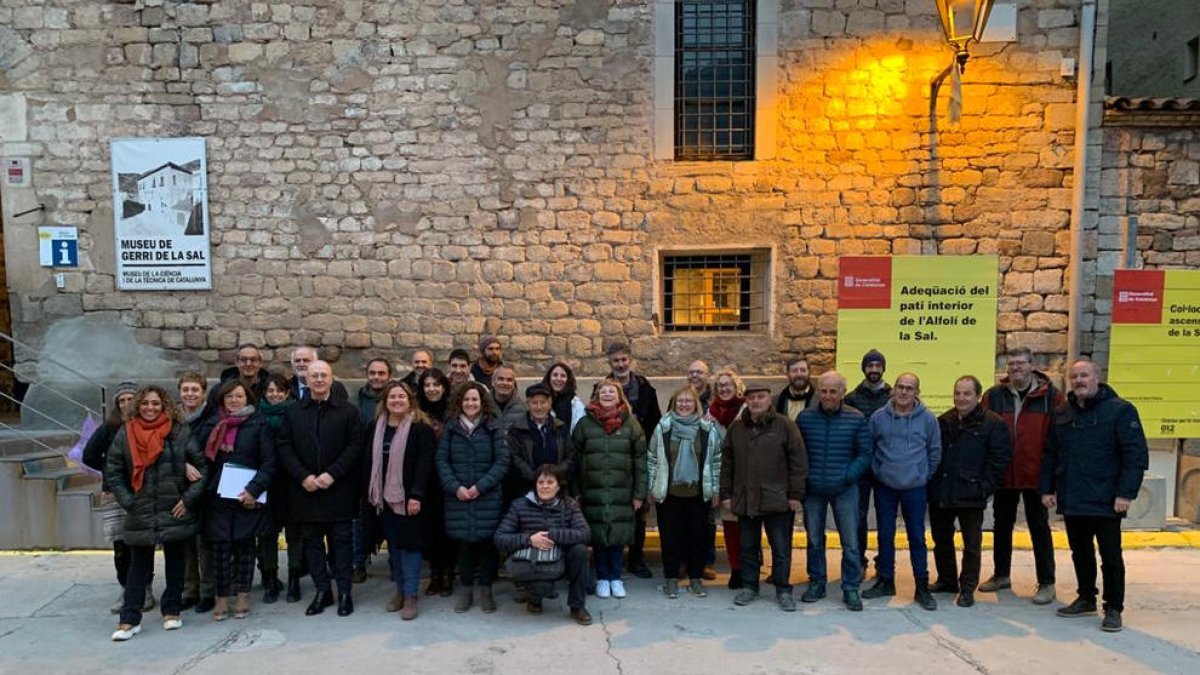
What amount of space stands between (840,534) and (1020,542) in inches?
98.7

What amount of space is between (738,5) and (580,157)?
2.49 meters

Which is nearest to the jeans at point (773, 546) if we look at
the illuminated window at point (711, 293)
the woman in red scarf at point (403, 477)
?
the woman in red scarf at point (403, 477)

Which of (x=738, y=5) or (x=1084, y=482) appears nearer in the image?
(x=1084, y=482)

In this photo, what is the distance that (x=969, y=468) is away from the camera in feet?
16.5

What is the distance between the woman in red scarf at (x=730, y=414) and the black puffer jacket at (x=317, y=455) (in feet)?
8.56

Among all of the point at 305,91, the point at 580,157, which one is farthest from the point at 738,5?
the point at 305,91

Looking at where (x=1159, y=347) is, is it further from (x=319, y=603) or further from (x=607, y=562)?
(x=319, y=603)

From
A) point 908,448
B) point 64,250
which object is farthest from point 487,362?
point 64,250

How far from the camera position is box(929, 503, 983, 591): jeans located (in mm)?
5078

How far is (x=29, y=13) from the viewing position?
26.0 feet

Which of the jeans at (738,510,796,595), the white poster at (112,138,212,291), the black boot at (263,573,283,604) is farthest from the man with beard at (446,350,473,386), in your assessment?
the white poster at (112,138,212,291)

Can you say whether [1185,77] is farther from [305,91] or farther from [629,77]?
[305,91]

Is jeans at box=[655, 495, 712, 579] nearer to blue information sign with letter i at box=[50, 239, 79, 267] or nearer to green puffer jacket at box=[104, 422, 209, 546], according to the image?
green puffer jacket at box=[104, 422, 209, 546]

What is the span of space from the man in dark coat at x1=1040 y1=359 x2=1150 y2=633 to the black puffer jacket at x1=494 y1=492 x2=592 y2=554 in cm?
326
